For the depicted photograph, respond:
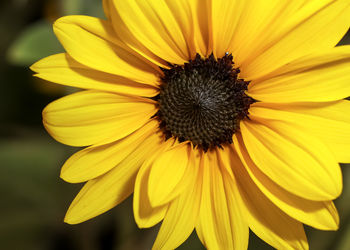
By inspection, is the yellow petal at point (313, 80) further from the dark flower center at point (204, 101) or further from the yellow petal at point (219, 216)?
the yellow petal at point (219, 216)

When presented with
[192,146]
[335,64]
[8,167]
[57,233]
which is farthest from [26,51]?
[335,64]

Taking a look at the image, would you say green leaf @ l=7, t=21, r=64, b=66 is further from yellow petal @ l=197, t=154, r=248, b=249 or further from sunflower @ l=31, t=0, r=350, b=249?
yellow petal @ l=197, t=154, r=248, b=249

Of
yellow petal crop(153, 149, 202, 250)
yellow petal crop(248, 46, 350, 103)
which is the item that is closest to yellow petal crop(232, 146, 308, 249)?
yellow petal crop(153, 149, 202, 250)

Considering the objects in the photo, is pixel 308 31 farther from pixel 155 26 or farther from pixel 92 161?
pixel 92 161

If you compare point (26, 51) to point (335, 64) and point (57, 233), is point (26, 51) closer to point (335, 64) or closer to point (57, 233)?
point (57, 233)

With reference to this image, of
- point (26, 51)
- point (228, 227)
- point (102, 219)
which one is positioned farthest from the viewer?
point (102, 219)

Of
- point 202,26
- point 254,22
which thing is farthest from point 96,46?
point 254,22

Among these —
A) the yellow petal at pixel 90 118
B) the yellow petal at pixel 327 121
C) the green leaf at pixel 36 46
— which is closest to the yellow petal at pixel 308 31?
the yellow petal at pixel 327 121
